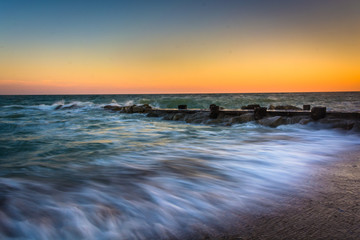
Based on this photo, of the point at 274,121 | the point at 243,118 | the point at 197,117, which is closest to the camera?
the point at 274,121

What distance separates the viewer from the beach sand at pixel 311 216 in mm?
1651

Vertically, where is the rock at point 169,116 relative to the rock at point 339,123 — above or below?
below

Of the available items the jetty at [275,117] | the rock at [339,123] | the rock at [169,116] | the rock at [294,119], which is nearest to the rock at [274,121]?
the jetty at [275,117]

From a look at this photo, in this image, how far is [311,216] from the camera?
192cm

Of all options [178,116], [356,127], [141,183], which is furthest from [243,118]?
[141,183]

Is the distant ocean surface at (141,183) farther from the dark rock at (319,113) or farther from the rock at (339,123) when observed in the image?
the dark rock at (319,113)

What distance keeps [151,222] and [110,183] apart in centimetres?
131

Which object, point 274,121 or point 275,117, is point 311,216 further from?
point 275,117

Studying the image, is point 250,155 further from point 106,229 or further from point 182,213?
point 106,229

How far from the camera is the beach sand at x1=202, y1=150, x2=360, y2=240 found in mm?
1651

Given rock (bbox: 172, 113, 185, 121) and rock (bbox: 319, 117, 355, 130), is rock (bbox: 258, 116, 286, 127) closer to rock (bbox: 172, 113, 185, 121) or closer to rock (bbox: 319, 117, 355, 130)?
rock (bbox: 319, 117, 355, 130)

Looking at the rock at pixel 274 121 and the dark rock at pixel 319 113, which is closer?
the dark rock at pixel 319 113

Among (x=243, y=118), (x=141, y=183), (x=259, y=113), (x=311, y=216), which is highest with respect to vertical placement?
(x=259, y=113)

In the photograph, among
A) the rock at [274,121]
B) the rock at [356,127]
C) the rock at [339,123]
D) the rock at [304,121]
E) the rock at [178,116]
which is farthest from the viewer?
the rock at [178,116]
